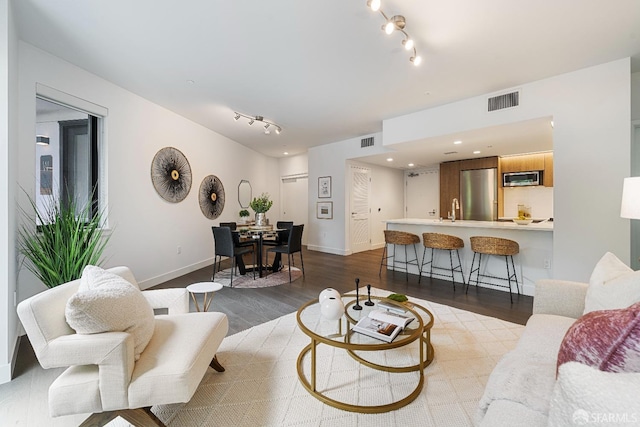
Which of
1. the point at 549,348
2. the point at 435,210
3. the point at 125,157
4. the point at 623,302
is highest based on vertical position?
the point at 125,157

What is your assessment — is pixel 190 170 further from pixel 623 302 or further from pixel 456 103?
pixel 623 302

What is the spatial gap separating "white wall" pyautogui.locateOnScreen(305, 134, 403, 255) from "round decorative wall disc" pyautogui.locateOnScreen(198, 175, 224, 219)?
92.6 inches

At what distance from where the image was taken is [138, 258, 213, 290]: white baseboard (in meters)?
3.92

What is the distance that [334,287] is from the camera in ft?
13.0

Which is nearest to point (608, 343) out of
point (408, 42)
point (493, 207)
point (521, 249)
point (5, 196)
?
point (408, 42)

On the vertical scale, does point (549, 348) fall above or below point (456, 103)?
below

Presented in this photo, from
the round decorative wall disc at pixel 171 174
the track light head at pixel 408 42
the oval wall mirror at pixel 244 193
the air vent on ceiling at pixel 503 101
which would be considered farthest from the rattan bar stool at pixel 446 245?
the oval wall mirror at pixel 244 193

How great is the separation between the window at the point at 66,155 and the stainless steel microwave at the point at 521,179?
23.6ft

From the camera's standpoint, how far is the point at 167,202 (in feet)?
14.4

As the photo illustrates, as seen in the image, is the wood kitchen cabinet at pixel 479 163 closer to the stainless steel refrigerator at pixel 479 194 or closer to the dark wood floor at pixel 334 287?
the stainless steel refrigerator at pixel 479 194

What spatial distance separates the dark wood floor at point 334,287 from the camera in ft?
9.70

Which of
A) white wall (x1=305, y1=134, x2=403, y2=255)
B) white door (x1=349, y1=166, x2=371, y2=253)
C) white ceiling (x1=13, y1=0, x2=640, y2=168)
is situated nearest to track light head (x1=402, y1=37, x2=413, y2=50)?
white ceiling (x1=13, y1=0, x2=640, y2=168)

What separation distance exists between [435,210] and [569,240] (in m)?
4.35

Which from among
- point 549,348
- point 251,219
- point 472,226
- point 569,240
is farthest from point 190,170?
point 569,240
